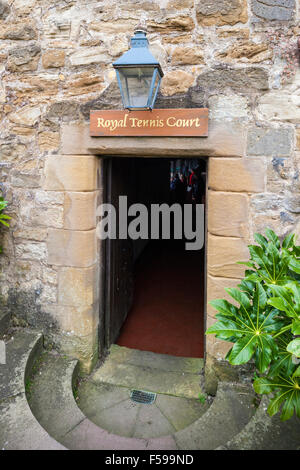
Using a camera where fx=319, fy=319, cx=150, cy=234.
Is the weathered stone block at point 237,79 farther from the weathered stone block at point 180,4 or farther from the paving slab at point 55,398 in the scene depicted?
the paving slab at point 55,398

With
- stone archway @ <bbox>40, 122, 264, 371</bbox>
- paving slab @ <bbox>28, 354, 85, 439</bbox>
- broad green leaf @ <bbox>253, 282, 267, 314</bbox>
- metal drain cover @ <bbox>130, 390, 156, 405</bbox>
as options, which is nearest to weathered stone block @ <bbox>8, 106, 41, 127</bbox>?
stone archway @ <bbox>40, 122, 264, 371</bbox>

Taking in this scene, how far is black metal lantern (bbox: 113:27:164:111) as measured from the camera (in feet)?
6.66

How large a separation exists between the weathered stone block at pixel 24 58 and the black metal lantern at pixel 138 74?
1.01 m

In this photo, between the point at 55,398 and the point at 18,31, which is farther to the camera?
the point at 18,31

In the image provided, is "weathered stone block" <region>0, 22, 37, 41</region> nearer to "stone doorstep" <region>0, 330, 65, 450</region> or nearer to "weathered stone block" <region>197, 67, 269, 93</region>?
"weathered stone block" <region>197, 67, 269, 93</region>

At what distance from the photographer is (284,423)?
194cm

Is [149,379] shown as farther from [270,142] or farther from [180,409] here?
[270,142]

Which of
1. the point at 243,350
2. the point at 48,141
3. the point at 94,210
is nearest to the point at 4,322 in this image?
the point at 94,210

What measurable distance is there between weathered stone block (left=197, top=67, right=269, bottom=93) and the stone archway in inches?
11.1

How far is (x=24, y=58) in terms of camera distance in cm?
271

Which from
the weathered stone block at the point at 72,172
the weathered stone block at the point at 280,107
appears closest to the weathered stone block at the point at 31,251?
the weathered stone block at the point at 72,172

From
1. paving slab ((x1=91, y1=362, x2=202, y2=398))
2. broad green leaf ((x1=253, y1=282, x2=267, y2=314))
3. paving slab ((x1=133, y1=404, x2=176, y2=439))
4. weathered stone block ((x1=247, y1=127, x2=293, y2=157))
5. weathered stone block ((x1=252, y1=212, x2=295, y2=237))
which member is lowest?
paving slab ((x1=133, y1=404, x2=176, y2=439))

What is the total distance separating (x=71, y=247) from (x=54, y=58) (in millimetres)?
1585

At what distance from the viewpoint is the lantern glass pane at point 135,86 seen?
2.09m
